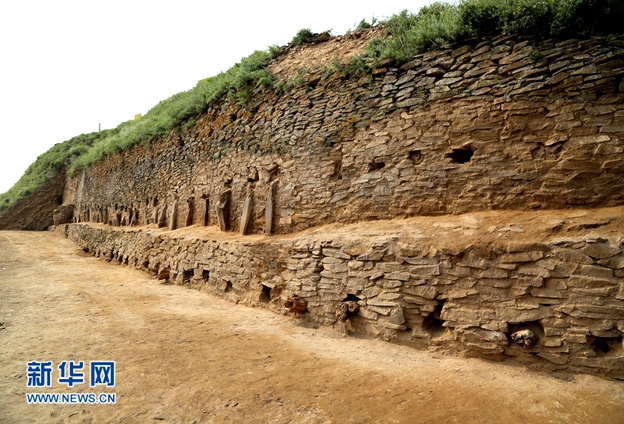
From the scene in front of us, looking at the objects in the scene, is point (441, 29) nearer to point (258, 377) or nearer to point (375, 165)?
point (375, 165)

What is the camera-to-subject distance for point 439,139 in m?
5.61

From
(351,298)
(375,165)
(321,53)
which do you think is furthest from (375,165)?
(321,53)

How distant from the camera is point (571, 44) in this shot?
4641 mm

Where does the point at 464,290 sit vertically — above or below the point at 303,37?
below

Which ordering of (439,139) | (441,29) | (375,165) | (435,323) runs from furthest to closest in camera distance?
(375,165) < (441,29) < (439,139) < (435,323)

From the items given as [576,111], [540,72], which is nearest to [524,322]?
[576,111]

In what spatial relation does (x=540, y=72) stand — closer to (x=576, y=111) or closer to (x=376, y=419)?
(x=576, y=111)

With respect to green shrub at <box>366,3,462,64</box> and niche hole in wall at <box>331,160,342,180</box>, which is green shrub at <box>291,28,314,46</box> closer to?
green shrub at <box>366,3,462,64</box>

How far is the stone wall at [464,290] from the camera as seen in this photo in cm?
364

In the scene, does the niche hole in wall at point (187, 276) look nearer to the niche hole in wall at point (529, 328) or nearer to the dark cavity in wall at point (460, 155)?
the dark cavity in wall at point (460, 155)

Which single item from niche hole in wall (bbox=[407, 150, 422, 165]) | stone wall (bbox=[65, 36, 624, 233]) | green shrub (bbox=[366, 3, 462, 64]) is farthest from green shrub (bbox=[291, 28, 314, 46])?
niche hole in wall (bbox=[407, 150, 422, 165])

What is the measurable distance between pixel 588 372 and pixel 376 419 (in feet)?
7.81

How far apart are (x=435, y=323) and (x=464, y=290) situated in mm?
680

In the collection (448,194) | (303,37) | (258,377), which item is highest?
(303,37)
